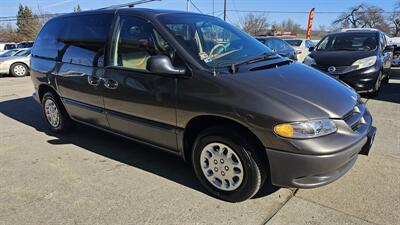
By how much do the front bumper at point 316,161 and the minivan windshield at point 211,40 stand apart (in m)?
1.09

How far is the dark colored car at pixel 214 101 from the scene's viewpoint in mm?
2754

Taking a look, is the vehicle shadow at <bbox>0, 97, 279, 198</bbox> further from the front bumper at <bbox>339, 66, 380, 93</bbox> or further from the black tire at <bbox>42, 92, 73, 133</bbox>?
the front bumper at <bbox>339, 66, 380, 93</bbox>

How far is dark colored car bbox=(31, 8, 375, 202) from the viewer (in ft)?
9.04

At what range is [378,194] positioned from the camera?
3.27 meters

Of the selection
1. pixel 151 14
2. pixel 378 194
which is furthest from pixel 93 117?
pixel 378 194

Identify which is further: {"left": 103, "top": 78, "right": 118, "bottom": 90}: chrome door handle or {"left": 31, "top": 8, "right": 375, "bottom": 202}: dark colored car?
{"left": 103, "top": 78, "right": 118, "bottom": 90}: chrome door handle

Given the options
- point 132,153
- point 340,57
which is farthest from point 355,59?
point 132,153

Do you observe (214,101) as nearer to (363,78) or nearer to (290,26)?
(363,78)

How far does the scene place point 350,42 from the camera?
8.21 m

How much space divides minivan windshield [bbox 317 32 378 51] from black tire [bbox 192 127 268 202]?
20.0 feet

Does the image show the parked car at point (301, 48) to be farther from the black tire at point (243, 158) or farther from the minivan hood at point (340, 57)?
the black tire at point (243, 158)

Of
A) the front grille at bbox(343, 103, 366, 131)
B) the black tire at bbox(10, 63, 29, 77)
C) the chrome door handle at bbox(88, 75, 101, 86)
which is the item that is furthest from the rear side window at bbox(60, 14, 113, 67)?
the black tire at bbox(10, 63, 29, 77)

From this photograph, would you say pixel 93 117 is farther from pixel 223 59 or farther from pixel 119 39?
pixel 223 59

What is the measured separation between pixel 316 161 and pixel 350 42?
21.2 feet
